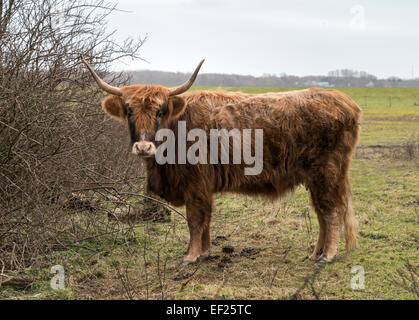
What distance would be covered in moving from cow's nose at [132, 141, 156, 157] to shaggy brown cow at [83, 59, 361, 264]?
1.49 ft

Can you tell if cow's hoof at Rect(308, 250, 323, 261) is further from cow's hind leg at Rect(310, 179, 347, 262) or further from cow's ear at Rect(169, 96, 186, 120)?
cow's ear at Rect(169, 96, 186, 120)

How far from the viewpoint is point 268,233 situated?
19.0 feet

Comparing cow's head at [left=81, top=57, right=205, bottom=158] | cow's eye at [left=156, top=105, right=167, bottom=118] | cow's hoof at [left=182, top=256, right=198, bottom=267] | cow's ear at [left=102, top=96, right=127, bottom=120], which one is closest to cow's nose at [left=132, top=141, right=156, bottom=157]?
cow's head at [left=81, top=57, right=205, bottom=158]

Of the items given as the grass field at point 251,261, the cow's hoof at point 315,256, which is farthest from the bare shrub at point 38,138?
the cow's hoof at point 315,256

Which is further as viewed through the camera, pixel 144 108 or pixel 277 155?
pixel 277 155

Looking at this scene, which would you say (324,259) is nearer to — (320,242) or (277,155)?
(320,242)

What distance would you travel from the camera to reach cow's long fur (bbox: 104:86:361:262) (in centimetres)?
475

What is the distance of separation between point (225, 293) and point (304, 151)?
5.86 feet

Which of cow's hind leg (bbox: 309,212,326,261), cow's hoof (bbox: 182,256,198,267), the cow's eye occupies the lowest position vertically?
cow's hoof (bbox: 182,256,198,267)

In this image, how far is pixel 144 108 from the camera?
445cm

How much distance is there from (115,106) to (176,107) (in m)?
0.63

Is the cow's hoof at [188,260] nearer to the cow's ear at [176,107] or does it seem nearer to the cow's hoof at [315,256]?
the cow's hoof at [315,256]

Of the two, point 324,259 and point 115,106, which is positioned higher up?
point 115,106

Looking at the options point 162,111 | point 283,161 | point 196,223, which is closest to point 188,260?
point 196,223
